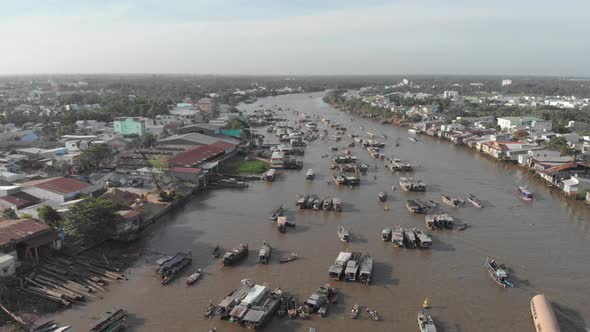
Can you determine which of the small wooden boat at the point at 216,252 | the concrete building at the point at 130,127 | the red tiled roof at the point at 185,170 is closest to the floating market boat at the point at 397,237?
the small wooden boat at the point at 216,252

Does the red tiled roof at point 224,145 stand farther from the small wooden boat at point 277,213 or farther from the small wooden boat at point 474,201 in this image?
the small wooden boat at point 474,201

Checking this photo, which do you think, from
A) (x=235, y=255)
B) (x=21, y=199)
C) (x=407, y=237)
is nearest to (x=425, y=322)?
(x=407, y=237)

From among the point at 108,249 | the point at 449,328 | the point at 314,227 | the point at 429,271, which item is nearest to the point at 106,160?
the point at 108,249

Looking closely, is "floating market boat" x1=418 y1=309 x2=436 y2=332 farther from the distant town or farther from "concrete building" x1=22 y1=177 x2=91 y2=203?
"concrete building" x1=22 y1=177 x2=91 y2=203

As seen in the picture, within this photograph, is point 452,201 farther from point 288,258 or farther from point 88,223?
point 88,223

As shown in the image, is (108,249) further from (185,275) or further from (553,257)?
(553,257)
